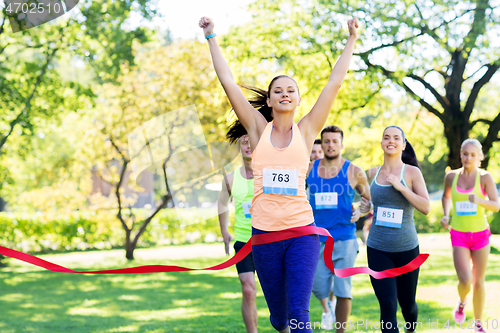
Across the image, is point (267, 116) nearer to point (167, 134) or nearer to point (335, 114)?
point (167, 134)

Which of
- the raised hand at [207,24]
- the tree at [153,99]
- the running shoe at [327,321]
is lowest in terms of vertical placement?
the running shoe at [327,321]

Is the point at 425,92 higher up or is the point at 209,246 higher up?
the point at 425,92

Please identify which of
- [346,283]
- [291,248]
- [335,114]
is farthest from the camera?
[335,114]

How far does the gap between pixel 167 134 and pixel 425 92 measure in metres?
8.24

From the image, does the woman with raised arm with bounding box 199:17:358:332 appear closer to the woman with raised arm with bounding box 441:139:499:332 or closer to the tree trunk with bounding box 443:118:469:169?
the woman with raised arm with bounding box 441:139:499:332

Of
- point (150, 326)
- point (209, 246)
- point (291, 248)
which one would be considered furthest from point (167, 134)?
point (209, 246)

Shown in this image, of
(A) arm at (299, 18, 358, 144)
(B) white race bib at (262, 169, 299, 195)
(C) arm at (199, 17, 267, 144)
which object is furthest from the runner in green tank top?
(B) white race bib at (262, 169, 299, 195)

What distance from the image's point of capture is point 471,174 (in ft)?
18.1

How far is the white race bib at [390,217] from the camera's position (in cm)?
418

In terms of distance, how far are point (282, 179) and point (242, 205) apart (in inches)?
73.7

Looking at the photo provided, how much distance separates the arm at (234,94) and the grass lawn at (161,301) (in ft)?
10.8

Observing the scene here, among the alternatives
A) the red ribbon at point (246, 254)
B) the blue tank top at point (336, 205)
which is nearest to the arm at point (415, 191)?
the red ribbon at point (246, 254)

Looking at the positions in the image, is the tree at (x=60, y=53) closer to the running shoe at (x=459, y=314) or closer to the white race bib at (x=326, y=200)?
the white race bib at (x=326, y=200)

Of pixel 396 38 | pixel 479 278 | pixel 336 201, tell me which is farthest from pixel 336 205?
pixel 396 38
